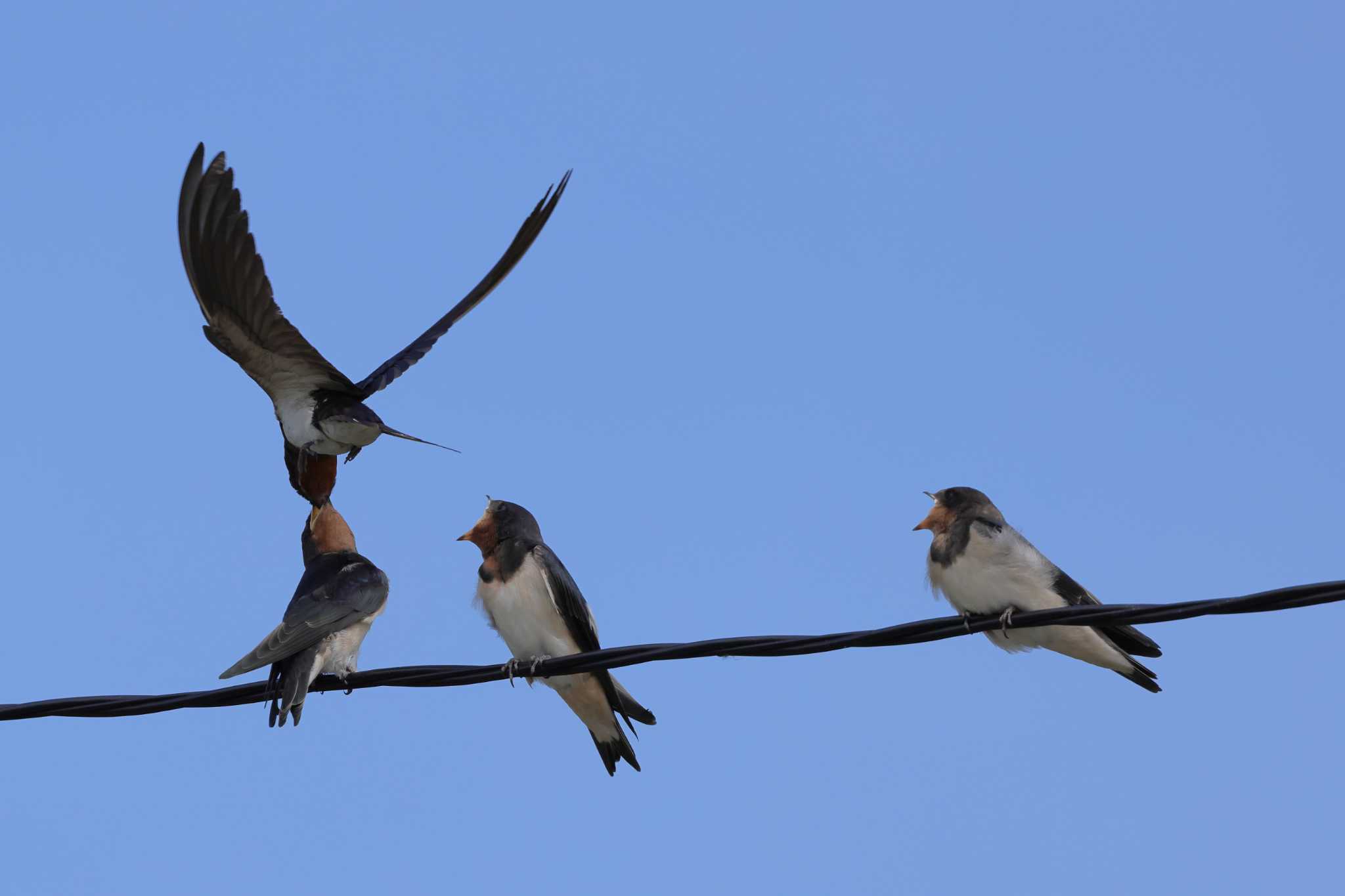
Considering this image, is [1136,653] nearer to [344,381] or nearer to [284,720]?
[284,720]

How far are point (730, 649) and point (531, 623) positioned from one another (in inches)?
84.7

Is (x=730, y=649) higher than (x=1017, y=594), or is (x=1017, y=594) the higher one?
(x=1017, y=594)

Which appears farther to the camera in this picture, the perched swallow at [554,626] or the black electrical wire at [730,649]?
the perched swallow at [554,626]

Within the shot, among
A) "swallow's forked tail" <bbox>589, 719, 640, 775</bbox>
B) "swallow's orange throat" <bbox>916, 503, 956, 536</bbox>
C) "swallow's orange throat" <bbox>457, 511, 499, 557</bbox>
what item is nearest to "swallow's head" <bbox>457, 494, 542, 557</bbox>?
"swallow's orange throat" <bbox>457, 511, 499, 557</bbox>

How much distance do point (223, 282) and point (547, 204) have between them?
60.8 inches

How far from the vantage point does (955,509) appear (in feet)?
19.0

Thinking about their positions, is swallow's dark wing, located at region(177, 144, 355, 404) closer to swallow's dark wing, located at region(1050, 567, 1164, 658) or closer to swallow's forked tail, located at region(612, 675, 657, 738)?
swallow's forked tail, located at region(612, 675, 657, 738)

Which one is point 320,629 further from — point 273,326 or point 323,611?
point 273,326

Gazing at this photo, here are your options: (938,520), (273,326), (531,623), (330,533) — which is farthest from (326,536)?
(938,520)

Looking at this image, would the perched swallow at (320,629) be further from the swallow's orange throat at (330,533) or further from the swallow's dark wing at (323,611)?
the swallow's orange throat at (330,533)

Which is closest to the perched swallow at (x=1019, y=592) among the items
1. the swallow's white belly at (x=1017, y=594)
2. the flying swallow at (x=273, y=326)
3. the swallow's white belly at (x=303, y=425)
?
the swallow's white belly at (x=1017, y=594)

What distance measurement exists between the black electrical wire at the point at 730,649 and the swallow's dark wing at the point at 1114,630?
85cm

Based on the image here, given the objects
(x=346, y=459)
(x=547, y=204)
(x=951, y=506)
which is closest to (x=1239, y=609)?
(x=951, y=506)

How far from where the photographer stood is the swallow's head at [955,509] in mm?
5734
